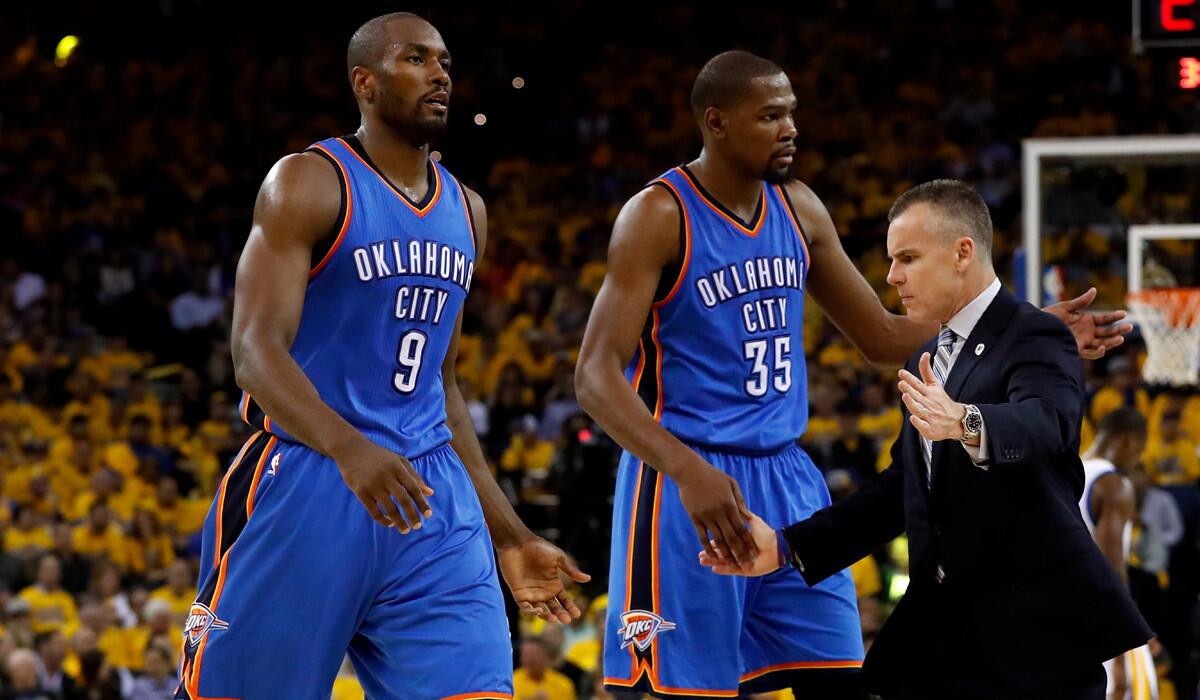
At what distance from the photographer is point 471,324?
15547mm

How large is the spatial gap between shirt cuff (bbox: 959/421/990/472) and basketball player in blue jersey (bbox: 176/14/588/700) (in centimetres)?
117

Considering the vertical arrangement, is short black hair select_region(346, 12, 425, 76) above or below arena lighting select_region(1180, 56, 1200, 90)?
below

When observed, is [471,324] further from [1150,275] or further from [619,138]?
[1150,275]

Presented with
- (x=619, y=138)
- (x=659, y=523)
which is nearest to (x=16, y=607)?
(x=659, y=523)

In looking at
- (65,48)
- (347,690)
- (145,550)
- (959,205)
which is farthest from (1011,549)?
(65,48)

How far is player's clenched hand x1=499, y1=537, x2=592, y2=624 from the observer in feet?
13.6

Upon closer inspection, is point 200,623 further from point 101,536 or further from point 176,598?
point 101,536

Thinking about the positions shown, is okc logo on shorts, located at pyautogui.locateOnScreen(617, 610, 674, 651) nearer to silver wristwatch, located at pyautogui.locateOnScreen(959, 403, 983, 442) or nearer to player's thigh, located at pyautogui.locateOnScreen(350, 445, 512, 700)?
player's thigh, located at pyautogui.locateOnScreen(350, 445, 512, 700)

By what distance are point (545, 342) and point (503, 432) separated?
136 centimetres

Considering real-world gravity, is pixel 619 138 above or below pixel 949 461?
above

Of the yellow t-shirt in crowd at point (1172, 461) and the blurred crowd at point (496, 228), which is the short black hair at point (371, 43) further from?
the yellow t-shirt in crowd at point (1172, 461)

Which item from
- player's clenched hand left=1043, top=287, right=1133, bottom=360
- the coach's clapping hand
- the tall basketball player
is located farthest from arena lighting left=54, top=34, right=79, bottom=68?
the coach's clapping hand

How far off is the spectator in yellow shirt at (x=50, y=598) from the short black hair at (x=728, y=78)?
8.07 metres

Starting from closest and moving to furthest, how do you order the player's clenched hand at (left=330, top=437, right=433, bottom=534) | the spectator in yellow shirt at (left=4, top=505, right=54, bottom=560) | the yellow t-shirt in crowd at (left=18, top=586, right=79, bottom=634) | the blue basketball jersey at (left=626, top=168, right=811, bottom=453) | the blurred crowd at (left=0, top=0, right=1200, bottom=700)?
the player's clenched hand at (left=330, top=437, right=433, bottom=534), the blue basketball jersey at (left=626, top=168, right=811, bottom=453), the blurred crowd at (left=0, top=0, right=1200, bottom=700), the yellow t-shirt in crowd at (left=18, top=586, right=79, bottom=634), the spectator in yellow shirt at (left=4, top=505, right=54, bottom=560)
